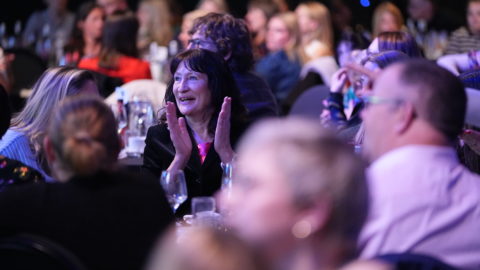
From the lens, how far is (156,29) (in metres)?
9.35

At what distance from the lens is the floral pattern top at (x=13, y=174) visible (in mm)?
2977

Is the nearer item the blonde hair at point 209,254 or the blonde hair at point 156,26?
the blonde hair at point 209,254

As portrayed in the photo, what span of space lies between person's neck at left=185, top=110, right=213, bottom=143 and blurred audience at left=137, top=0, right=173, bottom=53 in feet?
16.5

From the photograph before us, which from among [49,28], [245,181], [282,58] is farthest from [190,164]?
[49,28]

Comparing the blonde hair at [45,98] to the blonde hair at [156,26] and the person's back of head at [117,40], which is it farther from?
the blonde hair at [156,26]

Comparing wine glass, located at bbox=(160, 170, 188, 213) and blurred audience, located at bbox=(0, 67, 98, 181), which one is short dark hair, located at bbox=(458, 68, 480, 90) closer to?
wine glass, located at bbox=(160, 170, 188, 213)

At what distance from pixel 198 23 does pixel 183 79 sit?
1.09 meters

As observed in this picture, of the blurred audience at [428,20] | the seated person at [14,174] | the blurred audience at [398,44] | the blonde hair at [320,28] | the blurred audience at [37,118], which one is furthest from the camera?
the blurred audience at [428,20]

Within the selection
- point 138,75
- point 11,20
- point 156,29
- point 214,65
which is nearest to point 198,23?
point 214,65

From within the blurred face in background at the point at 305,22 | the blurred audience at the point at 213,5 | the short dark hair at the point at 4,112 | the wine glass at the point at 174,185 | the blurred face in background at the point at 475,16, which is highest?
the short dark hair at the point at 4,112

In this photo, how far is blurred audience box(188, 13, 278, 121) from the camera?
511cm

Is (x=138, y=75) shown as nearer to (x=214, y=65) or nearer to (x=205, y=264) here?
(x=214, y=65)

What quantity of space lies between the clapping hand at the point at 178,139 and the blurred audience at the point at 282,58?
14.3 ft

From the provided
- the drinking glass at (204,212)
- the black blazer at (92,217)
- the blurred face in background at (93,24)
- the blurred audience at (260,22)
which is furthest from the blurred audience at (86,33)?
the black blazer at (92,217)
